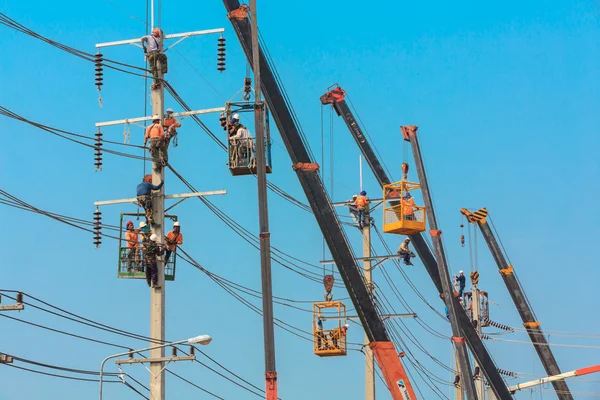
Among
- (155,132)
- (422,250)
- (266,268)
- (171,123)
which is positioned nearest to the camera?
(266,268)

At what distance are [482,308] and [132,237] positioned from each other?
22.8m

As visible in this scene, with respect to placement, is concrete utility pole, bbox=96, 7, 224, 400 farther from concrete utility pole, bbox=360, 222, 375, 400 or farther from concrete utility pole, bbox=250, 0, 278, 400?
concrete utility pole, bbox=360, 222, 375, 400

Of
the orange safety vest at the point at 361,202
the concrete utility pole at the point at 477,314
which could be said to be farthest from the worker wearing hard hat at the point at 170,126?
the concrete utility pole at the point at 477,314

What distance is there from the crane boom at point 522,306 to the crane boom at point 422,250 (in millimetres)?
10006

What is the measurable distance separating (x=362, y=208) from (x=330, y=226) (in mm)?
8926

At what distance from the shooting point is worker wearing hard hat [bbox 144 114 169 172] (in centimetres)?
3494

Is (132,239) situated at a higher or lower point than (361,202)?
lower

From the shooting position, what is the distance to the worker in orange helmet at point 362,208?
153ft

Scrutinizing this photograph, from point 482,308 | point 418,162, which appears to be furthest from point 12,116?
point 482,308

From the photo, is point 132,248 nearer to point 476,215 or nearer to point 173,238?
point 173,238

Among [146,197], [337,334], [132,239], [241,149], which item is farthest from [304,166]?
[337,334]

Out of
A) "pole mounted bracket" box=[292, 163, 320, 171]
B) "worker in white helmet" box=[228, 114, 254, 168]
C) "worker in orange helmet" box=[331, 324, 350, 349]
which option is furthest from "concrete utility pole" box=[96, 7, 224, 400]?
"worker in orange helmet" box=[331, 324, 350, 349]

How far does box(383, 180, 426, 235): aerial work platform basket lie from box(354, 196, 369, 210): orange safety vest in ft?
20.2

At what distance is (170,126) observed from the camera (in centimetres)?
3531
